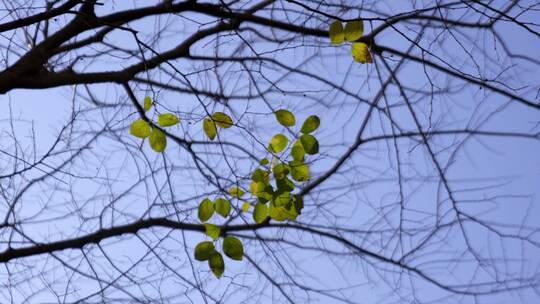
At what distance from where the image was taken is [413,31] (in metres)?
3.08

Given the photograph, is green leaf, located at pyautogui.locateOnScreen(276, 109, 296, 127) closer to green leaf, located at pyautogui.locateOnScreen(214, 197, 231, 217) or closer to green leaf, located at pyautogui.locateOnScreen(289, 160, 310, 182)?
green leaf, located at pyautogui.locateOnScreen(289, 160, 310, 182)

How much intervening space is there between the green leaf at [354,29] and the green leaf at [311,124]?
0.98ft

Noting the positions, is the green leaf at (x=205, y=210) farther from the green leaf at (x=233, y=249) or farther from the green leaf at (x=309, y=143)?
the green leaf at (x=309, y=143)

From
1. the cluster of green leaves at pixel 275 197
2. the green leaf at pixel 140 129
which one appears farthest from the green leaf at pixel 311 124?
the green leaf at pixel 140 129

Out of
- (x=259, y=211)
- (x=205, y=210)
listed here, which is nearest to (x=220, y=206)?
(x=205, y=210)

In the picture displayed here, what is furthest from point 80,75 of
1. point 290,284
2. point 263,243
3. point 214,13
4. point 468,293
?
point 468,293

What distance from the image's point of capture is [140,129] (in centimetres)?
243

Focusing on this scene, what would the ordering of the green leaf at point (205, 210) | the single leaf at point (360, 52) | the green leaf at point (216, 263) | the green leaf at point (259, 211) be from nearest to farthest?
the green leaf at point (216, 263) < the green leaf at point (205, 210) < the green leaf at point (259, 211) < the single leaf at point (360, 52)

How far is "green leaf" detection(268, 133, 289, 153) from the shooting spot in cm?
257

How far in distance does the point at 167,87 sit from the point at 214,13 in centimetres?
59

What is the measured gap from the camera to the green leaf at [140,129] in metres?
2.41

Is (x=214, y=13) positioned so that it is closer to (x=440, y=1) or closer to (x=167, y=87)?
(x=167, y=87)

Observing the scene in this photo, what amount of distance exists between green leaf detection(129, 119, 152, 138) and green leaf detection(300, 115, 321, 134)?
55 cm

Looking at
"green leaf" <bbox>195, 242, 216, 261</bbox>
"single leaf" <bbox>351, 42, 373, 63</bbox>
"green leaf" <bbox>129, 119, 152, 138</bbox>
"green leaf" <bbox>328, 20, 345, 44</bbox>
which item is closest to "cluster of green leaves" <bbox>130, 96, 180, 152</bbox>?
"green leaf" <bbox>129, 119, 152, 138</bbox>
